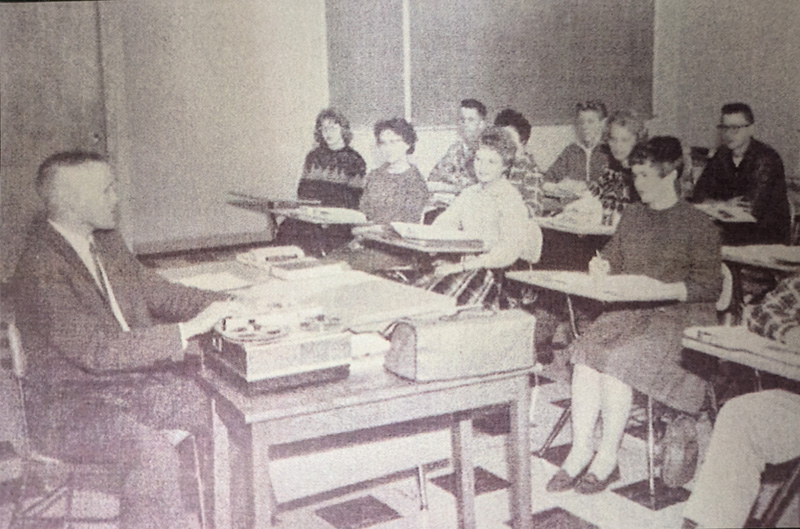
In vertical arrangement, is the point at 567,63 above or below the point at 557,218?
above

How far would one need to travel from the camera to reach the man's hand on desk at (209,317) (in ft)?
6.39

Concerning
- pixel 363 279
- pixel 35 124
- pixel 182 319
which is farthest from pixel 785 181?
pixel 35 124

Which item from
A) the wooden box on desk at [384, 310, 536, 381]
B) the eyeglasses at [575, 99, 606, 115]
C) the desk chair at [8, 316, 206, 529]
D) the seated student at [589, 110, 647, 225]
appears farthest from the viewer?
the eyeglasses at [575, 99, 606, 115]

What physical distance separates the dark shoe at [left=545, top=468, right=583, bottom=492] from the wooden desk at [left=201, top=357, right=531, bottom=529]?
0.42 m

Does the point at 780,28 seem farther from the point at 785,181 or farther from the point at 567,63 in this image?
the point at 567,63

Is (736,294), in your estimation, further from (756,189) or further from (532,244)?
(532,244)

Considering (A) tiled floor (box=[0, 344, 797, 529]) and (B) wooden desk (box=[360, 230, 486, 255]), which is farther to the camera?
(B) wooden desk (box=[360, 230, 486, 255])

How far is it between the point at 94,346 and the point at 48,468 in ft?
1.22

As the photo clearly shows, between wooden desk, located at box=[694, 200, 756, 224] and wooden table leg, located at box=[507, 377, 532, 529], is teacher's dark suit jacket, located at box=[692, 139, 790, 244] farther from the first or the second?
wooden table leg, located at box=[507, 377, 532, 529]

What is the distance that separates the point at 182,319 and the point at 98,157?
0.52 meters

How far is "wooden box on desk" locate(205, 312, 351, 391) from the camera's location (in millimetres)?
1674

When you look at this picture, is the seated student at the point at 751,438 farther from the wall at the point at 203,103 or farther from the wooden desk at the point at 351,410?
the wall at the point at 203,103

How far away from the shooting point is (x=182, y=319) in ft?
7.82

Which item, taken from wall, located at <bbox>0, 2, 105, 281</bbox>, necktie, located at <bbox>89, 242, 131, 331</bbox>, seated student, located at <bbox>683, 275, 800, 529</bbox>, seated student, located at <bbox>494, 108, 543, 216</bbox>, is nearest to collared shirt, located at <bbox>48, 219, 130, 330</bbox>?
necktie, located at <bbox>89, 242, 131, 331</bbox>
